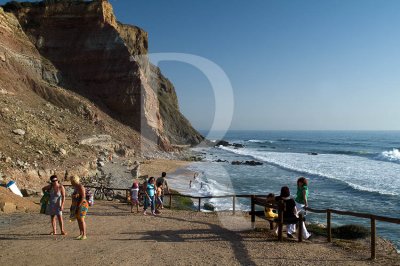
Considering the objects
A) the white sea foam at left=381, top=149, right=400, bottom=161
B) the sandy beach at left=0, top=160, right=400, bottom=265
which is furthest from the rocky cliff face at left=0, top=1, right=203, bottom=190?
the white sea foam at left=381, top=149, right=400, bottom=161

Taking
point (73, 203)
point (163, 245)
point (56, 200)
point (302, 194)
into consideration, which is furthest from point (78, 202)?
point (302, 194)

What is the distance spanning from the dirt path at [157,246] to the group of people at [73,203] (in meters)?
0.36

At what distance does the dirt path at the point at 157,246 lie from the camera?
7.34 metres

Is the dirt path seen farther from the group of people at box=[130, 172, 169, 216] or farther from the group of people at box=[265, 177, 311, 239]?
the group of people at box=[130, 172, 169, 216]

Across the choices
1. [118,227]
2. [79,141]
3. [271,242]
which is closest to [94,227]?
[118,227]

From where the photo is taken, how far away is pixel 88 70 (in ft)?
169

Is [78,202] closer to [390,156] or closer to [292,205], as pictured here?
[292,205]

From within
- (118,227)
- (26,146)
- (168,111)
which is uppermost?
(168,111)

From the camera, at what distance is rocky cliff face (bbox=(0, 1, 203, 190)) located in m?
35.3

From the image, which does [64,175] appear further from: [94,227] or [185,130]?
[185,130]

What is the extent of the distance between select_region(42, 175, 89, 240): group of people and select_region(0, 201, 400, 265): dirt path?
0.36 m

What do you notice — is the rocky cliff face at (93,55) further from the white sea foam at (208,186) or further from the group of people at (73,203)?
the group of people at (73,203)

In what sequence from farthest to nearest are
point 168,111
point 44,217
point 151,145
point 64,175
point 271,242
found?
point 168,111 → point 151,145 → point 64,175 → point 44,217 → point 271,242

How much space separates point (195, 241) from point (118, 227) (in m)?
2.57
